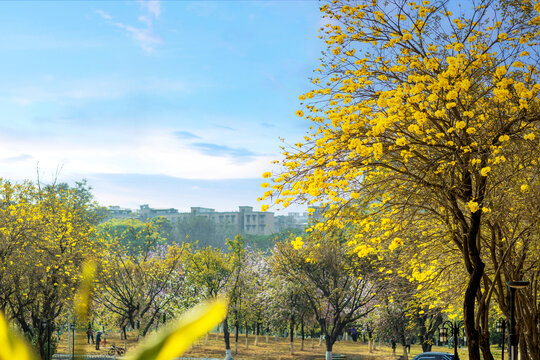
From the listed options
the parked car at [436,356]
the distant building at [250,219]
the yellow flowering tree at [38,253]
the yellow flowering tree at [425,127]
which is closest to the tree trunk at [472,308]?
the yellow flowering tree at [425,127]

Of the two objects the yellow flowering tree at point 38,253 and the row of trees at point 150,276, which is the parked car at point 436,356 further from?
the yellow flowering tree at point 38,253

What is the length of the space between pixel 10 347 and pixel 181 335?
0.16 metres

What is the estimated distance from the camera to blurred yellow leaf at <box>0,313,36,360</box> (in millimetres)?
506

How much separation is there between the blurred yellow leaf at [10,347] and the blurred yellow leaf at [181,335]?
0.10 metres

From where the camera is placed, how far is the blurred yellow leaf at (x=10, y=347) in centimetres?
51

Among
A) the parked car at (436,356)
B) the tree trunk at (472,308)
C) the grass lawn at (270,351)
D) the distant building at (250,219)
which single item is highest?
the distant building at (250,219)

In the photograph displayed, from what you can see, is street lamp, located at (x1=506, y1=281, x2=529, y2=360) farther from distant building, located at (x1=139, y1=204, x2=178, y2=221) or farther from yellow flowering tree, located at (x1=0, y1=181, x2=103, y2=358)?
distant building, located at (x1=139, y1=204, x2=178, y2=221)

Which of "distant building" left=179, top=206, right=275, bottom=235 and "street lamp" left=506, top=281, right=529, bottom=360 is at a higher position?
"distant building" left=179, top=206, right=275, bottom=235

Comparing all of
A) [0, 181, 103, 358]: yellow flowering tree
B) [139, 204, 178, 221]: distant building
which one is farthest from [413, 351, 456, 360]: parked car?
[139, 204, 178, 221]: distant building

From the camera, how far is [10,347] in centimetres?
51

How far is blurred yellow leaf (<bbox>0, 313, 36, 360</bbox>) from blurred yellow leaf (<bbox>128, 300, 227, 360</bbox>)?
10 centimetres

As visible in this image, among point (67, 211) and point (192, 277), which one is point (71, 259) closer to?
point (67, 211)

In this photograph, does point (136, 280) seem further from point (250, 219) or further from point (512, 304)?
point (250, 219)

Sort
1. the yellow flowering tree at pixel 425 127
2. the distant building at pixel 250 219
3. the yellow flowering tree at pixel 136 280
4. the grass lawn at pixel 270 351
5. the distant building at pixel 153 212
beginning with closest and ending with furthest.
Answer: the yellow flowering tree at pixel 425 127
the yellow flowering tree at pixel 136 280
the grass lawn at pixel 270 351
the distant building at pixel 250 219
the distant building at pixel 153 212
